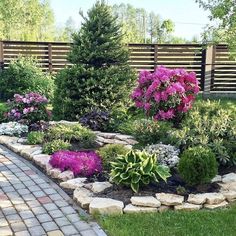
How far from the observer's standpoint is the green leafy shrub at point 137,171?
436 cm

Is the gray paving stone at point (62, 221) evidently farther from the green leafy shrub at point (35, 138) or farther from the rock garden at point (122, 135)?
the green leafy shrub at point (35, 138)

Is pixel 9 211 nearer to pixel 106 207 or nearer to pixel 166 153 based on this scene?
pixel 106 207

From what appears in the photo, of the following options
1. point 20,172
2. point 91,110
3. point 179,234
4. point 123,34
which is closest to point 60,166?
point 20,172

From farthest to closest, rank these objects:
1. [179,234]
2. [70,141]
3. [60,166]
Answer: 1. [70,141]
2. [60,166]
3. [179,234]

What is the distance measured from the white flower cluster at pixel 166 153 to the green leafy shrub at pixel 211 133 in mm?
181

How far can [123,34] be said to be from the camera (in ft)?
29.3

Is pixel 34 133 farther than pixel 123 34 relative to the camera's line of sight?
No

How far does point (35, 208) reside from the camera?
3.98 meters

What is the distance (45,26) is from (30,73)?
1712 cm

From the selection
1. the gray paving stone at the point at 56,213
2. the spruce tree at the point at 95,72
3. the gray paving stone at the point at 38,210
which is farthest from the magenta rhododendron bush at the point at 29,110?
the gray paving stone at the point at 56,213

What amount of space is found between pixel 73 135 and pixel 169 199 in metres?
2.89

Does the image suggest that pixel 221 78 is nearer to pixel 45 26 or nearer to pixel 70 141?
pixel 70 141

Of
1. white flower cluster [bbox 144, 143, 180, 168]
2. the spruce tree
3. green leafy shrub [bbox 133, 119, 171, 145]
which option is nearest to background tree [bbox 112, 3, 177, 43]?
the spruce tree

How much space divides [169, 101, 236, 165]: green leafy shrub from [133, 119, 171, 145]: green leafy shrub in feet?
1.06
